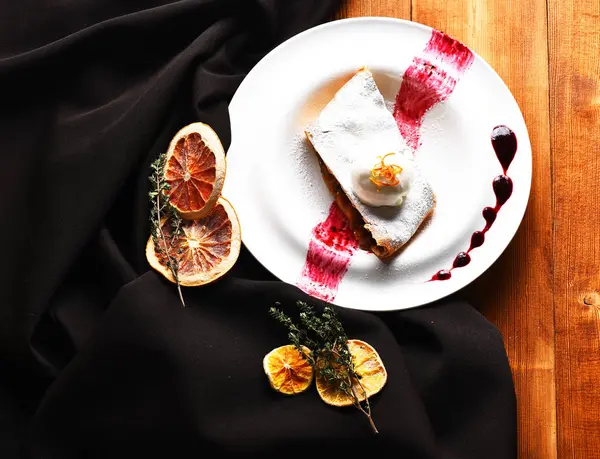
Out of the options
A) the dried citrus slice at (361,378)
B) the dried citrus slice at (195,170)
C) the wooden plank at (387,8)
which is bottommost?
the dried citrus slice at (361,378)

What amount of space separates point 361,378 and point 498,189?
3.32 ft

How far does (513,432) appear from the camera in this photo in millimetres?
2850

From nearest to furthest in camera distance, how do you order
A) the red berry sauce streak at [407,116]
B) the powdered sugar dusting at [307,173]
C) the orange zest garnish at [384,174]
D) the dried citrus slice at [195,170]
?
the dried citrus slice at [195,170]
the orange zest garnish at [384,174]
the red berry sauce streak at [407,116]
the powdered sugar dusting at [307,173]

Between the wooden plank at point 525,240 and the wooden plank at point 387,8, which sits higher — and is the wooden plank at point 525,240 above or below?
below

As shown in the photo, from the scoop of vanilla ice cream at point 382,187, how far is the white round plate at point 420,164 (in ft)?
0.61

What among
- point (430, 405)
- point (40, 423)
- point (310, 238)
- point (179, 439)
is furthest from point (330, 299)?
point (40, 423)

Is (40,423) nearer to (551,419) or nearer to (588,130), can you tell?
(551,419)

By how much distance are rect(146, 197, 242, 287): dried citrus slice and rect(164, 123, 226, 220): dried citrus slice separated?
2.6 inches

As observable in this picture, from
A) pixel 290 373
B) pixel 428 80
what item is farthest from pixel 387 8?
pixel 290 373

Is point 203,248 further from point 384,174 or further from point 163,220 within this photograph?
point 384,174

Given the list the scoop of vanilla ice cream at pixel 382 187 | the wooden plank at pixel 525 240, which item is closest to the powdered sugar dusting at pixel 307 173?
the scoop of vanilla ice cream at pixel 382 187

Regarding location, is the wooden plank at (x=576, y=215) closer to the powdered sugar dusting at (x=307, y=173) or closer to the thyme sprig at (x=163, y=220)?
the powdered sugar dusting at (x=307, y=173)

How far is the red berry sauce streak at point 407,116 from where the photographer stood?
2.96 metres

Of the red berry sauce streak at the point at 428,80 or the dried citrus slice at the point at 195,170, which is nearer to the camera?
the dried citrus slice at the point at 195,170
